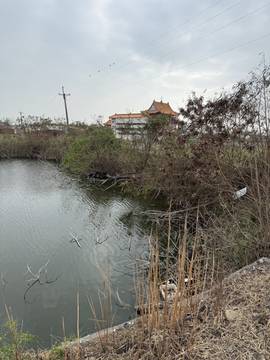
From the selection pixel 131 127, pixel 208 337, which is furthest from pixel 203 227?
pixel 131 127

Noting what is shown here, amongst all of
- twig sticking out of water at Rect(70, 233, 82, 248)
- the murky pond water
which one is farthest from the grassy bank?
twig sticking out of water at Rect(70, 233, 82, 248)

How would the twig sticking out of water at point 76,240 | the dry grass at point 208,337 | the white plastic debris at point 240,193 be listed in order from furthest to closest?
the twig sticking out of water at point 76,240, the white plastic debris at point 240,193, the dry grass at point 208,337

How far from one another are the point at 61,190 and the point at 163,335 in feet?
30.4

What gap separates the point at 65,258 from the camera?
5.07 metres

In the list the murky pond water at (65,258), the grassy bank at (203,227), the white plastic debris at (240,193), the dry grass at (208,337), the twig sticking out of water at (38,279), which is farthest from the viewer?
the white plastic debris at (240,193)

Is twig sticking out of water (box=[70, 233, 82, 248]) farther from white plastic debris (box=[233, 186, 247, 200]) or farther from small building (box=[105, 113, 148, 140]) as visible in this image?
small building (box=[105, 113, 148, 140])

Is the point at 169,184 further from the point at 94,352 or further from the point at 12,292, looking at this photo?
the point at 94,352

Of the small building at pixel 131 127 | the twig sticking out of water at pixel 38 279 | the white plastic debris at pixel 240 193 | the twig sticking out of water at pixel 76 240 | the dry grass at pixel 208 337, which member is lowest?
the twig sticking out of water at pixel 38 279

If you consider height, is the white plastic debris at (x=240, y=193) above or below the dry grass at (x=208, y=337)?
above

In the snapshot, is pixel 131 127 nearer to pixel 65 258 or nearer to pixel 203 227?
pixel 203 227

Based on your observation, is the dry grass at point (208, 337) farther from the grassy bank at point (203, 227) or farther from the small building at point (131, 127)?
the small building at point (131, 127)

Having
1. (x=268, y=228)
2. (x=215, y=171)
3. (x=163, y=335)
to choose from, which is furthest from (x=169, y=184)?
(x=163, y=335)

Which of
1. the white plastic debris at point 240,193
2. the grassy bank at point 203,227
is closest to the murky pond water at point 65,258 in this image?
the grassy bank at point 203,227

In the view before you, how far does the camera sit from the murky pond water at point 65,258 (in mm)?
3518
